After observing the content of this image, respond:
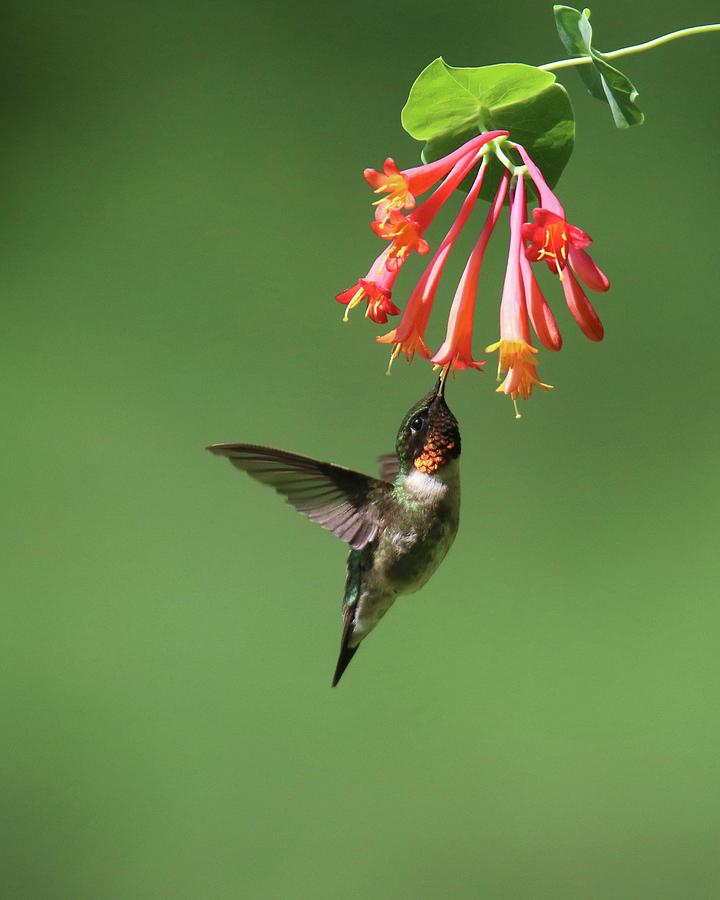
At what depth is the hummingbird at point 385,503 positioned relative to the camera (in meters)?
0.89

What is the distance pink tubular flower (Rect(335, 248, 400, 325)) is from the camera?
28.6 inches

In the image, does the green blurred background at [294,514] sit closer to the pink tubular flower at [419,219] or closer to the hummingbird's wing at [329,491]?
the hummingbird's wing at [329,491]

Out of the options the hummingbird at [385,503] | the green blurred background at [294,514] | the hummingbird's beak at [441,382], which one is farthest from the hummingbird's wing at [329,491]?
the green blurred background at [294,514]

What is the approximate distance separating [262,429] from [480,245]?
1.79m

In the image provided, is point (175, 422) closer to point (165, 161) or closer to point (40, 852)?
point (165, 161)

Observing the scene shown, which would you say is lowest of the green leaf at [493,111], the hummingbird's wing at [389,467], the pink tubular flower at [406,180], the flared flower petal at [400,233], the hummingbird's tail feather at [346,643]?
the hummingbird's tail feather at [346,643]

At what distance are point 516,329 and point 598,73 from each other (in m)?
0.20

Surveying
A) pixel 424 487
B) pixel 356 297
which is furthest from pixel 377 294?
pixel 424 487

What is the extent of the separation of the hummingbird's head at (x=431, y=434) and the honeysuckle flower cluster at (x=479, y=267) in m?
0.10

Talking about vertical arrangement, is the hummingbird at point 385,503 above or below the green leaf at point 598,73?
below

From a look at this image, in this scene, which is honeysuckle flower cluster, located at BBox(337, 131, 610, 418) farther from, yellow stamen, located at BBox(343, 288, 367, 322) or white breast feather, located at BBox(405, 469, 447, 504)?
white breast feather, located at BBox(405, 469, 447, 504)

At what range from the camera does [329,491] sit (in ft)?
3.24

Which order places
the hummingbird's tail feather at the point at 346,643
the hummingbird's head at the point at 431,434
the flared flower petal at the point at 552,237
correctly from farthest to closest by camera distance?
the hummingbird's tail feather at the point at 346,643
the hummingbird's head at the point at 431,434
the flared flower petal at the point at 552,237

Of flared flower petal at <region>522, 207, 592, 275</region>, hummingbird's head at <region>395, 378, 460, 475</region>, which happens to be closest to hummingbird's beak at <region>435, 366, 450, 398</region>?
hummingbird's head at <region>395, 378, 460, 475</region>
